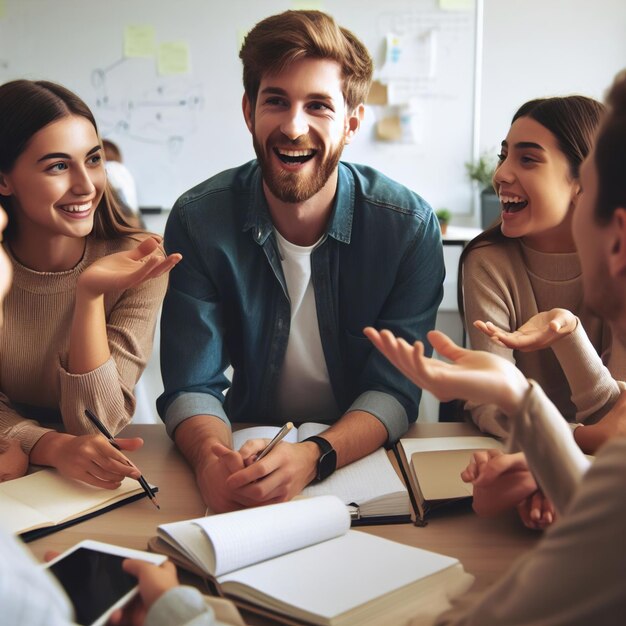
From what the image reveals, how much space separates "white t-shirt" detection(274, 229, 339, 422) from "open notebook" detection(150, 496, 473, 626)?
60cm

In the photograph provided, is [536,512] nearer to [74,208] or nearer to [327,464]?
[327,464]

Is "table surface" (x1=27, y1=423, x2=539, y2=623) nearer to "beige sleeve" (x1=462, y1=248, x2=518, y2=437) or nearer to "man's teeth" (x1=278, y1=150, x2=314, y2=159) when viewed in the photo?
"beige sleeve" (x1=462, y1=248, x2=518, y2=437)

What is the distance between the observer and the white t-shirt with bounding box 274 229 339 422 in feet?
5.43

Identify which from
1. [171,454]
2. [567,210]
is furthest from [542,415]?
[567,210]

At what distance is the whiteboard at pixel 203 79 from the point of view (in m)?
4.13

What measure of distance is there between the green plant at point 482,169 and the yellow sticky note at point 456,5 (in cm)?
76

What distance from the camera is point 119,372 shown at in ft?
4.89

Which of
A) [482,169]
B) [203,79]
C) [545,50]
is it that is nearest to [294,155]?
[482,169]

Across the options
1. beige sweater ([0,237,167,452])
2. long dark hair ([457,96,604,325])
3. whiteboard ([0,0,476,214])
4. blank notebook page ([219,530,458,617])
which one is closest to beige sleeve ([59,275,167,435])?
beige sweater ([0,237,167,452])

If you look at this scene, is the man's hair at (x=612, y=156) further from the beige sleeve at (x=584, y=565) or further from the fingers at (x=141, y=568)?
the fingers at (x=141, y=568)

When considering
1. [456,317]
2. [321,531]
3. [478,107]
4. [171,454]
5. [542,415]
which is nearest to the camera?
[542,415]

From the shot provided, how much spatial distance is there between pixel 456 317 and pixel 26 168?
2611mm

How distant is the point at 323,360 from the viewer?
168 cm

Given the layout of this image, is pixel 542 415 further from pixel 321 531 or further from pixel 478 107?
pixel 478 107
